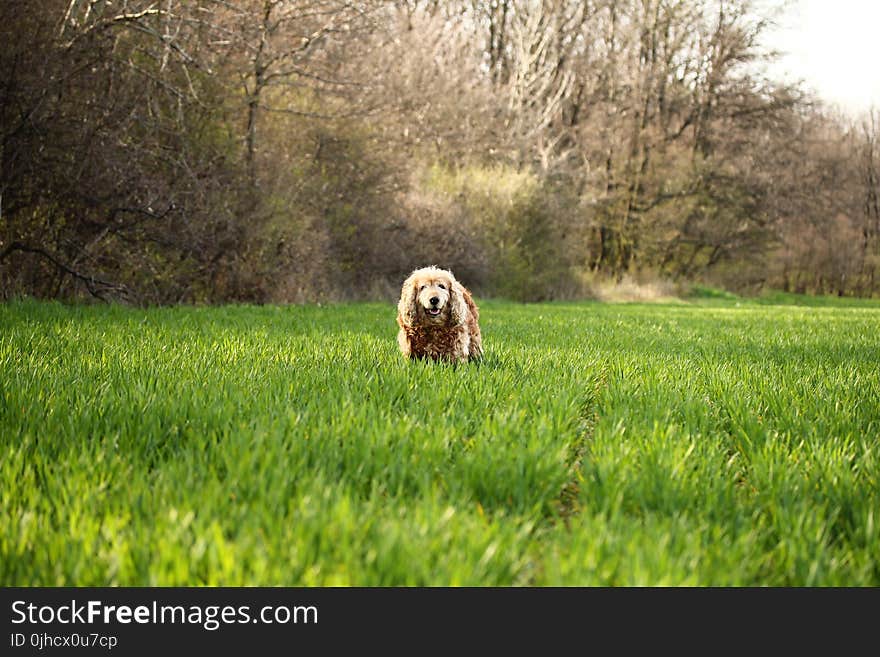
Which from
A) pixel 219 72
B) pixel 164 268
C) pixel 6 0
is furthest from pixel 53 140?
pixel 219 72

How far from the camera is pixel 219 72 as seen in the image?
13.2 meters

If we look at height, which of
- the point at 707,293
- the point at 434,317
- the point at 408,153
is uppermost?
the point at 408,153

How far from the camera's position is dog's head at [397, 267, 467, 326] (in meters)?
5.32

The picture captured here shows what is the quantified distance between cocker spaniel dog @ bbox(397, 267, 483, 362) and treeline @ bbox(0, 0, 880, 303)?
6122mm

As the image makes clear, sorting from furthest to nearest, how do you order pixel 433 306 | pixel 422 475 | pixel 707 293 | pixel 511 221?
1. pixel 707 293
2. pixel 511 221
3. pixel 433 306
4. pixel 422 475

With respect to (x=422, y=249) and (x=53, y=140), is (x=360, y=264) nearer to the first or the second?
(x=422, y=249)

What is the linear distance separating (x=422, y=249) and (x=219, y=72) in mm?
7544

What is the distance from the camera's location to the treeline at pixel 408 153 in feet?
34.2

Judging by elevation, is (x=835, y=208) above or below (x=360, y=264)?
above

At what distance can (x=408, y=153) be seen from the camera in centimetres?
1995

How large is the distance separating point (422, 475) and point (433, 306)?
2.92m

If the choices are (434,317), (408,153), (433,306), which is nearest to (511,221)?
(408,153)

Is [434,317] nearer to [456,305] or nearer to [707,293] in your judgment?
[456,305]
